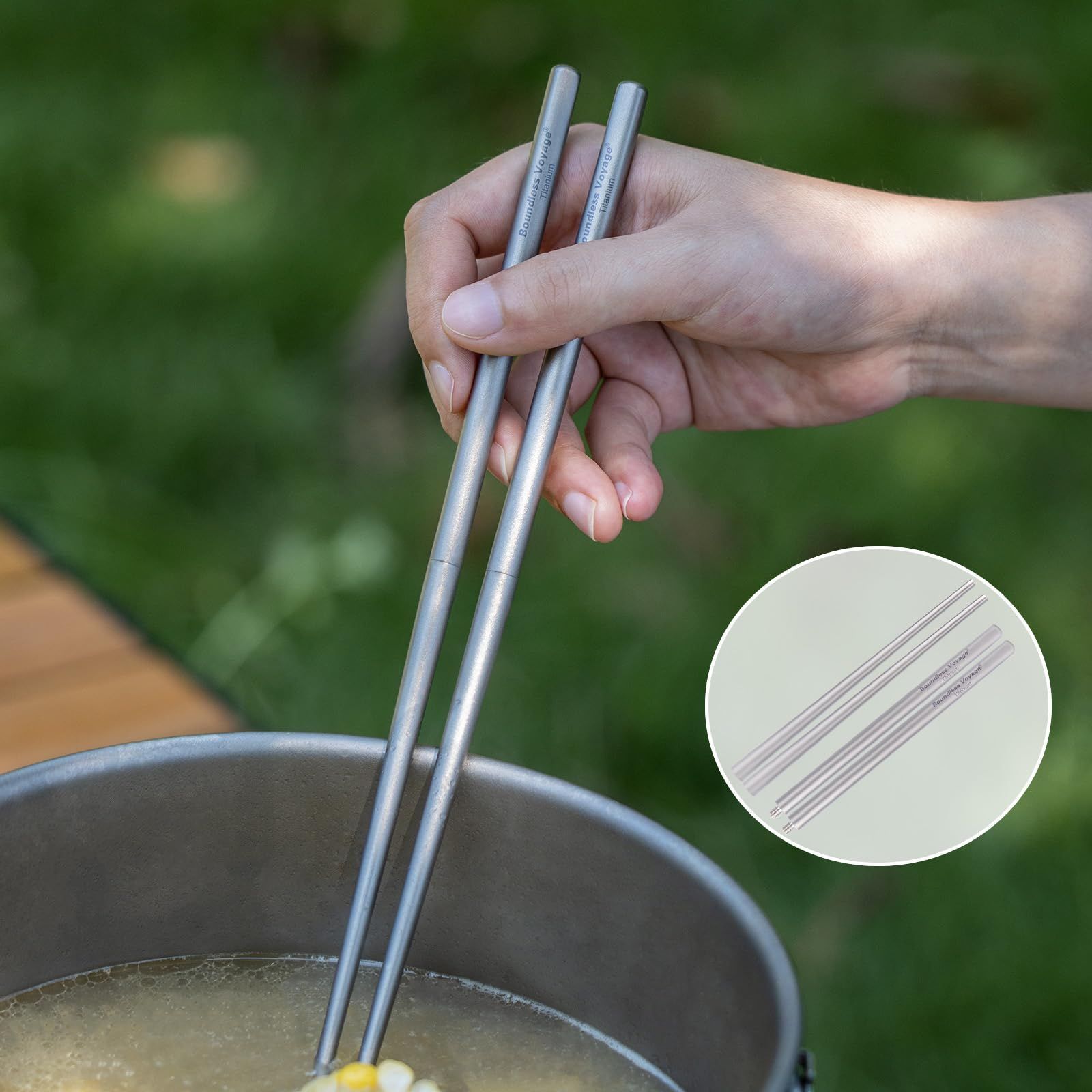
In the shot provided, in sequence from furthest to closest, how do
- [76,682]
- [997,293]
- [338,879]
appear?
[76,682] → [997,293] → [338,879]

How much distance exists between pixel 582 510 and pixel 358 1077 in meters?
0.36

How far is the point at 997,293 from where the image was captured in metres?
0.92

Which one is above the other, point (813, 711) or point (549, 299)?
point (549, 299)

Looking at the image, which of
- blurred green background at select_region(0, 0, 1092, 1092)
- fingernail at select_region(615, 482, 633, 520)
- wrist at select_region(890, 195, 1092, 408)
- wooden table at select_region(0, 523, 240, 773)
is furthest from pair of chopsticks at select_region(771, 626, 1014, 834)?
blurred green background at select_region(0, 0, 1092, 1092)

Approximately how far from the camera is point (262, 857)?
0.60m

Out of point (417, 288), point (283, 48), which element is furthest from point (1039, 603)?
point (283, 48)

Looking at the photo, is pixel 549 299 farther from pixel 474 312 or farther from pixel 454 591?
pixel 454 591

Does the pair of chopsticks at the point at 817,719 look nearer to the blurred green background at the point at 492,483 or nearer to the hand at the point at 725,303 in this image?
the hand at the point at 725,303

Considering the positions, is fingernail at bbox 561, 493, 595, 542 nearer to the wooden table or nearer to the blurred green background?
the wooden table

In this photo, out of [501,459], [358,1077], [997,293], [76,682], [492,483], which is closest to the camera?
[358,1077]

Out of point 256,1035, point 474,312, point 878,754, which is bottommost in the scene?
point 256,1035

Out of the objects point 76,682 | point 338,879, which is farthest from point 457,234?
point 76,682

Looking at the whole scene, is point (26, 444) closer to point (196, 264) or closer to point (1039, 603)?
point (196, 264)

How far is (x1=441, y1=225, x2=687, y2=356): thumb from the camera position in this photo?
70cm
